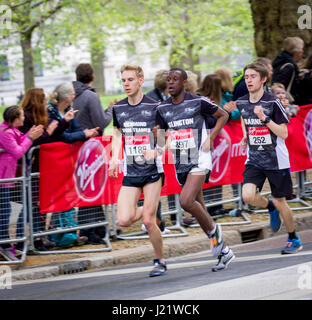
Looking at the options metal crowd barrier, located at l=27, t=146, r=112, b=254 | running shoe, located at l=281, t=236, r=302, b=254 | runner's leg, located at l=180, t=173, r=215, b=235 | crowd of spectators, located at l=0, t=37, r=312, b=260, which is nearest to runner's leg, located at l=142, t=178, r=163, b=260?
runner's leg, located at l=180, t=173, r=215, b=235

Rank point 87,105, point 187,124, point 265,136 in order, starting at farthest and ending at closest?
point 87,105
point 265,136
point 187,124

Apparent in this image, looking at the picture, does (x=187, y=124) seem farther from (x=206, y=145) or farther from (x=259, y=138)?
(x=259, y=138)

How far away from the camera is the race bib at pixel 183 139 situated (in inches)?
272

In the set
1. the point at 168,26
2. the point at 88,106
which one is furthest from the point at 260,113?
the point at 168,26

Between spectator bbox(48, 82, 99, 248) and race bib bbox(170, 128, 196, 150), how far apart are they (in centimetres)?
180

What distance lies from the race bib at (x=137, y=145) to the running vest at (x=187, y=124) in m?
0.23

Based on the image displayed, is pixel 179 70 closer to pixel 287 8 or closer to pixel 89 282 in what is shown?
pixel 89 282

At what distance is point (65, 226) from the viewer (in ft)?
27.9

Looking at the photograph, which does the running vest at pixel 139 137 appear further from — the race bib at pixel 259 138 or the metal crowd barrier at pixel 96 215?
the metal crowd barrier at pixel 96 215

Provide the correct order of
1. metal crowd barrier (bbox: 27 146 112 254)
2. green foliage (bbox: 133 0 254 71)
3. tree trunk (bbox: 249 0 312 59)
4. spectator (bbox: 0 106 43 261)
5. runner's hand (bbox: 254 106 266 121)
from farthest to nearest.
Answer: green foliage (bbox: 133 0 254 71)
tree trunk (bbox: 249 0 312 59)
metal crowd barrier (bbox: 27 146 112 254)
spectator (bbox: 0 106 43 261)
runner's hand (bbox: 254 106 266 121)

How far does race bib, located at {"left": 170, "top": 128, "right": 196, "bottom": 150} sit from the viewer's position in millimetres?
6910

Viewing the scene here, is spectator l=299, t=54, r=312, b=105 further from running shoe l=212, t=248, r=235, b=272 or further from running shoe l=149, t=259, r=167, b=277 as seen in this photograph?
running shoe l=149, t=259, r=167, b=277

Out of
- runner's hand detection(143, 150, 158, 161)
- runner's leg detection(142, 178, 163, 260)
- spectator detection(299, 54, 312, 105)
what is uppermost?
spectator detection(299, 54, 312, 105)

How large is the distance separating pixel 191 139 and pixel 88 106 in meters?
2.70
